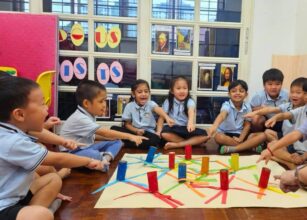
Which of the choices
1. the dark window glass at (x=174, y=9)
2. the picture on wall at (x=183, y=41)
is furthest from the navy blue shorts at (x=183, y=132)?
the dark window glass at (x=174, y=9)

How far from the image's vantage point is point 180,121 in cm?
249

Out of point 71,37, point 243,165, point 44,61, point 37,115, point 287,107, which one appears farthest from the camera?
point 71,37

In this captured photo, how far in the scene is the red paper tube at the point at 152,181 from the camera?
135 centimetres

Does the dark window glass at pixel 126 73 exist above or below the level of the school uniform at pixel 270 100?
above

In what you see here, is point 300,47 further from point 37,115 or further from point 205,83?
point 37,115

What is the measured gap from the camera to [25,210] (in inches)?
34.4

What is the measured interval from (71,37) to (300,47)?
2002 millimetres

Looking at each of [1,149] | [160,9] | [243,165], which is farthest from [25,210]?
[160,9]

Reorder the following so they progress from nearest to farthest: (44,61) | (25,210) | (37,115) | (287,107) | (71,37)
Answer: (25,210)
(37,115)
(287,107)
(44,61)
(71,37)

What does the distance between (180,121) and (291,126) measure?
840 mm

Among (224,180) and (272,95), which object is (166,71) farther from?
(224,180)

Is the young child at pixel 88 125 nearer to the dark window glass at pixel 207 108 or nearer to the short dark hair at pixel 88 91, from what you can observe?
the short dark hair at pixel 88 91

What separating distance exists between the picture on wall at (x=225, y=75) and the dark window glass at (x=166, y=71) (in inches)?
11.6

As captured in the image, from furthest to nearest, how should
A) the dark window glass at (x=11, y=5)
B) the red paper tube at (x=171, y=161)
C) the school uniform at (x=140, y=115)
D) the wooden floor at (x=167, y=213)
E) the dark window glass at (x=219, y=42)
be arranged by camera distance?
the dark window glass at (x=219, y=42) → the dark window glass at (x=11, y=5) → the school uniform at (x=140, y=115) → the red paper tube at (x=171, y=161) → the wooden floor at (x=167, y=213)
